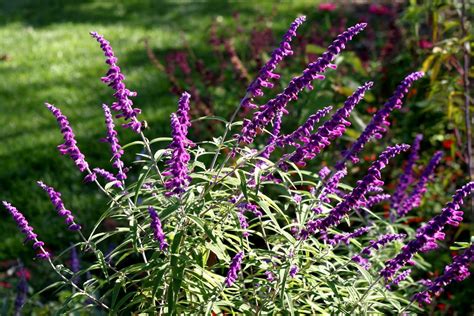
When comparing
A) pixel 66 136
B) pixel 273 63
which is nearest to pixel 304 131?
pixel 273 63

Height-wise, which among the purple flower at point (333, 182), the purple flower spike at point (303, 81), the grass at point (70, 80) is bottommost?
the grass at point (70, 80)

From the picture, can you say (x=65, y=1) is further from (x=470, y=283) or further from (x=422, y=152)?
(x=470, y=283)

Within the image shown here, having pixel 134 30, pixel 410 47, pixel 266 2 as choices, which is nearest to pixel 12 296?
pixel 410 47

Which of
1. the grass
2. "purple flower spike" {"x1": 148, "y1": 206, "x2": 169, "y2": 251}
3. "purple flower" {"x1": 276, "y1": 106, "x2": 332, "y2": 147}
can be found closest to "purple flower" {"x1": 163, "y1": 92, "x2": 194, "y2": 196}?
"purple flower spike" {"x1": 148, "y1": 206, "x2": 169, "y2": 251}

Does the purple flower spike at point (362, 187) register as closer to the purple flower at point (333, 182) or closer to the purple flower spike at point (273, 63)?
the purple flower at point (333, 182)

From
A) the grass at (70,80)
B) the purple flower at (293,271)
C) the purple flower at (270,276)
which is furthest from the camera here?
the grass at (70,80)

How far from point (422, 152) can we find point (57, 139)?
379 cm

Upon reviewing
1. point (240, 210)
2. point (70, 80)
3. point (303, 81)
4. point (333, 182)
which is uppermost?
point (303, 81)

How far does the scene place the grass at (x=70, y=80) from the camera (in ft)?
21.4

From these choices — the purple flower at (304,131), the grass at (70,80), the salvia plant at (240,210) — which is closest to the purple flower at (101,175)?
the salvia plant at (240,210)

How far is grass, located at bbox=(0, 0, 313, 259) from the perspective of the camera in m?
6.52

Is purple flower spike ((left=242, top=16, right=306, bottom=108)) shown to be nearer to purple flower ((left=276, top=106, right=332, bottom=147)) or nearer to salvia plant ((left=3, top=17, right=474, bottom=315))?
salvia plant ((left=3, top=17, right=474, bottom=315))

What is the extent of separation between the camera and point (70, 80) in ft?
30.2

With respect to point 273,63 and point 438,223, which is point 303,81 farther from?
point 438,223
